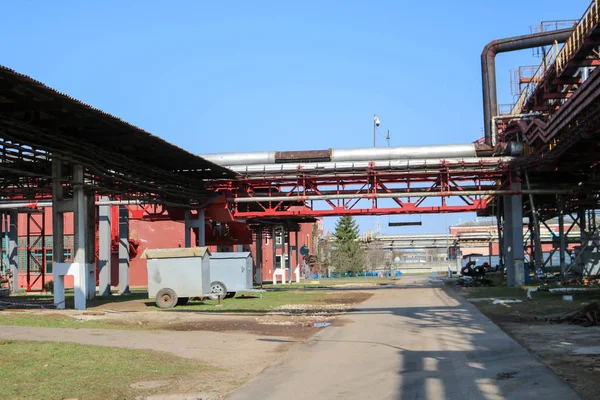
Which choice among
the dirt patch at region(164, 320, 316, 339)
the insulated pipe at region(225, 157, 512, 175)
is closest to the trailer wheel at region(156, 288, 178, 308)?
the dirt patch at region(164, 320, 316, 339)

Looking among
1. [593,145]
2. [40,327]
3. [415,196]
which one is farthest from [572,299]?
[40,327]

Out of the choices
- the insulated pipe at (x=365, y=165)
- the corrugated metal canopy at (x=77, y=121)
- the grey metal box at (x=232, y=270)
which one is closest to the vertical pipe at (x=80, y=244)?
the corrugated metal canopy at (x=77, y=121)

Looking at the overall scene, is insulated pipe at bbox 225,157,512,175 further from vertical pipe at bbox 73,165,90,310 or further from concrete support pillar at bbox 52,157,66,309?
concrete support pillar at bbox 52,157,66,309

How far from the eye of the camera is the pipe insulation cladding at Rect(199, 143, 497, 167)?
124 ft

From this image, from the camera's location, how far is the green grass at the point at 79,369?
356 inches

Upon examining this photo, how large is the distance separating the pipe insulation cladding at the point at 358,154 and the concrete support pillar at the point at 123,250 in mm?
6350

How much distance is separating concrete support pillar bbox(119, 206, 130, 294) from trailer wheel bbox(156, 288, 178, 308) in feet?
46.4

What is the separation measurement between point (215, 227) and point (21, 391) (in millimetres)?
35715

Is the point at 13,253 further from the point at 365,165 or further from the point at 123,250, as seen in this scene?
the point at 365,165

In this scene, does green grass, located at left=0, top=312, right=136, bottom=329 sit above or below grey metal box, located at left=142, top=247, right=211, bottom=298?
below

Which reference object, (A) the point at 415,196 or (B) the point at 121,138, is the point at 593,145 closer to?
(A) the point at 415,196

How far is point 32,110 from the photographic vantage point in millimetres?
21438

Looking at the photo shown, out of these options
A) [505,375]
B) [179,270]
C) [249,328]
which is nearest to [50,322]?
[249,328]

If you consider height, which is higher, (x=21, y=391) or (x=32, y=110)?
(x=32, y=110)
